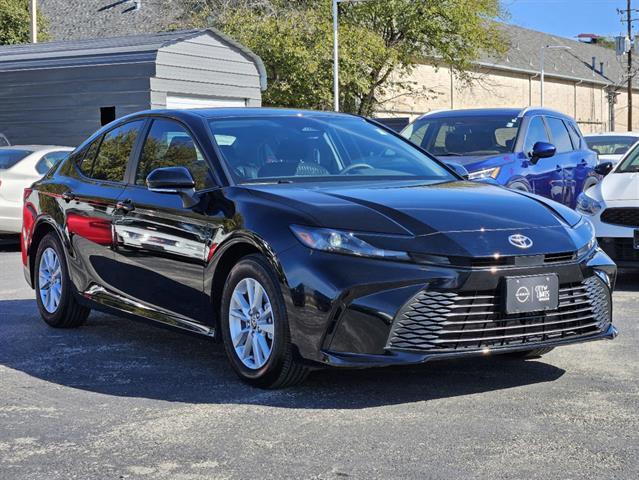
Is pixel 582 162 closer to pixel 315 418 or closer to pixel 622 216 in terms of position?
pixel 622 216

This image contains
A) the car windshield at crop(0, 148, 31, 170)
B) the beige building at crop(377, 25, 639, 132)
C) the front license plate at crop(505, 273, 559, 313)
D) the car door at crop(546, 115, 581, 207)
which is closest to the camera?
the front license plate at crop(505, 273, 559, 313)

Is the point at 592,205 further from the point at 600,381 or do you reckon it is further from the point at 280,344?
the point at 280,344

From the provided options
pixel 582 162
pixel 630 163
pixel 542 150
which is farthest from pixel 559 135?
pixel 630 163

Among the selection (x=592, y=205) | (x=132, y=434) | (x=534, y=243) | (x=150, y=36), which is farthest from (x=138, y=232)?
(x=150, y=36)

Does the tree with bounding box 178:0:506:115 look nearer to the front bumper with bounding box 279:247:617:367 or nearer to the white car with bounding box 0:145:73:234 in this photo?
the white car with bounding box 0:145:73:234

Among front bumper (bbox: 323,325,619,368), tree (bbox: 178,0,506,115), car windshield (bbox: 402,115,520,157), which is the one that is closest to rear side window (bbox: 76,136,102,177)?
front bumper (bbox: 323,325,619,368)

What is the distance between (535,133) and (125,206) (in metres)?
7.02

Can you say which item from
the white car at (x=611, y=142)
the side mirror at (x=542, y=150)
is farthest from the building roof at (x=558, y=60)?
the side mirror at (x=542, y=150)

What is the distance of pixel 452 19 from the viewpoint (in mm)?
41906

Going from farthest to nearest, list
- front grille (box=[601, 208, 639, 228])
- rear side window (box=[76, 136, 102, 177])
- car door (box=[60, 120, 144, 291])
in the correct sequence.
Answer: front grille (box=[601, 208, 639, 228]), rear side window (box=[76, 136, 102, 177]), car door (box=[60, 120, 144, 291])

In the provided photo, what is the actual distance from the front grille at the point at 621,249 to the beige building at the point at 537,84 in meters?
39.3

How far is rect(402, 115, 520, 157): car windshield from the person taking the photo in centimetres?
1247

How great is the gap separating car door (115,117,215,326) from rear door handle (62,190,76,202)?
2.51 ft

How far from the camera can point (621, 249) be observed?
999 cm
